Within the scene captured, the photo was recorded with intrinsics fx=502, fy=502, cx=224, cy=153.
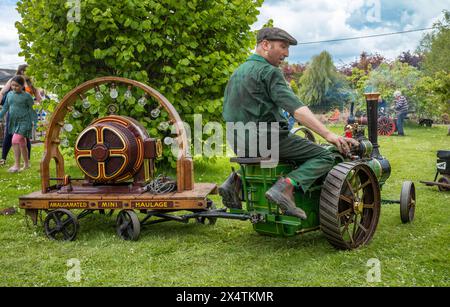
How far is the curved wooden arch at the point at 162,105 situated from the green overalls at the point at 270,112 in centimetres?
95

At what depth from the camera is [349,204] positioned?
429cm

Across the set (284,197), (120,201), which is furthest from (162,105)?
(284,197)

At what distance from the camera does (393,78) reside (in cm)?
2459

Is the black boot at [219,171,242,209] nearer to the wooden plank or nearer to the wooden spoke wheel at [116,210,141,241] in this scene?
the wooden plank

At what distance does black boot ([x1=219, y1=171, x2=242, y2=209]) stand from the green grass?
0.38 metres

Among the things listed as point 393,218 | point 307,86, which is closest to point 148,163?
point 393,218

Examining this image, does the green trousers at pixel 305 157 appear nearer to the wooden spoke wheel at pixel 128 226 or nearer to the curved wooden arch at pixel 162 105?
the curved wooden arch at pixel 162 105

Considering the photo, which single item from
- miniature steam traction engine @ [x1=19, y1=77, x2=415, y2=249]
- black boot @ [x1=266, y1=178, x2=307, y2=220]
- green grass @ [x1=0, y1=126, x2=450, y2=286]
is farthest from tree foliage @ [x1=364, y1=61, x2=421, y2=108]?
black boot @ [x1=266, y1=178, x2=307, y2=220]

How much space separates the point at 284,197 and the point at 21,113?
649 centimetres

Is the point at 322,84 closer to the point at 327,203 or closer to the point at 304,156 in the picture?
the point at 304,156

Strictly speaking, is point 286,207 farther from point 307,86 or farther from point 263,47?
point 307,86

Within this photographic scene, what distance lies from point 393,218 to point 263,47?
2579 millimetres

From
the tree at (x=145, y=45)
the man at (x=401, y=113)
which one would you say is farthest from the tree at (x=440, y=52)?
the tree at (x=145, y=45)

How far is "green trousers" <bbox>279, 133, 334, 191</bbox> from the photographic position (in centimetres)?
402
